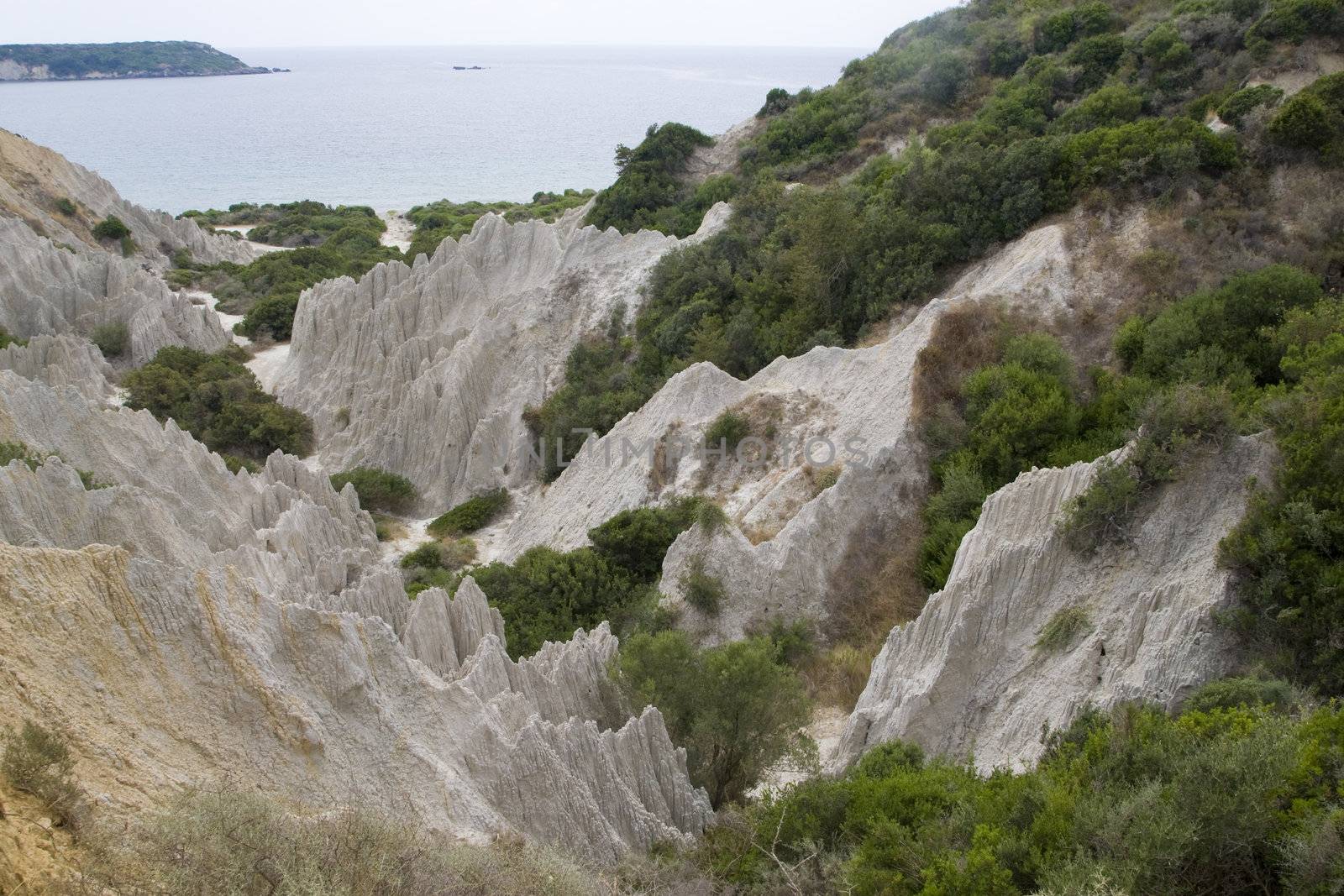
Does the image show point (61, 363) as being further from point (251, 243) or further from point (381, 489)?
point (251, 243)

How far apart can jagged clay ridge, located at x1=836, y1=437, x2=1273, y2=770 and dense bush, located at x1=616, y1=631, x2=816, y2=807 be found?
111 centimetres

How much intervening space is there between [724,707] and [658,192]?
91.6ft

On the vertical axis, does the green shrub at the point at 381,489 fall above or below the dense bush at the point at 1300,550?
below

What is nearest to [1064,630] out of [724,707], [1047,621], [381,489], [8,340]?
[1047,621]

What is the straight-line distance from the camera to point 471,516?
23.6 m

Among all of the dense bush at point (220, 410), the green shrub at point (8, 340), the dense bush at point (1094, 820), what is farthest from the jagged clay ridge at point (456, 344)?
the dense bush at point (1094, 820)

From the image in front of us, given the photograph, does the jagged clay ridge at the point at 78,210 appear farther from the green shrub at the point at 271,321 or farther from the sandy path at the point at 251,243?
the green shrub at the point at 271,321

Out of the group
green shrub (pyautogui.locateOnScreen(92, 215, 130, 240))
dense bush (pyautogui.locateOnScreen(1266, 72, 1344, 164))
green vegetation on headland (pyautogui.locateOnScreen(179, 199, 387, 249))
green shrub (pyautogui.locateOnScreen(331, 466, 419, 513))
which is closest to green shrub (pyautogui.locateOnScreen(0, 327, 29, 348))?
green shrub (pyautogui.locateOnScreen(331, 466, 419, 513))

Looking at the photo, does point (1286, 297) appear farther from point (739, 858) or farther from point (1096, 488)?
point (739, 858)

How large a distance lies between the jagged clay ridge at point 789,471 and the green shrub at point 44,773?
1039 cm

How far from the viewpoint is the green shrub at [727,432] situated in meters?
20.2

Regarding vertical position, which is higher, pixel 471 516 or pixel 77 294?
pixel 77 294

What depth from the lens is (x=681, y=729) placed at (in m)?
12.9

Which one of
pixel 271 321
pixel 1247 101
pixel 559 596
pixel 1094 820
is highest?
pixel 1247 101
